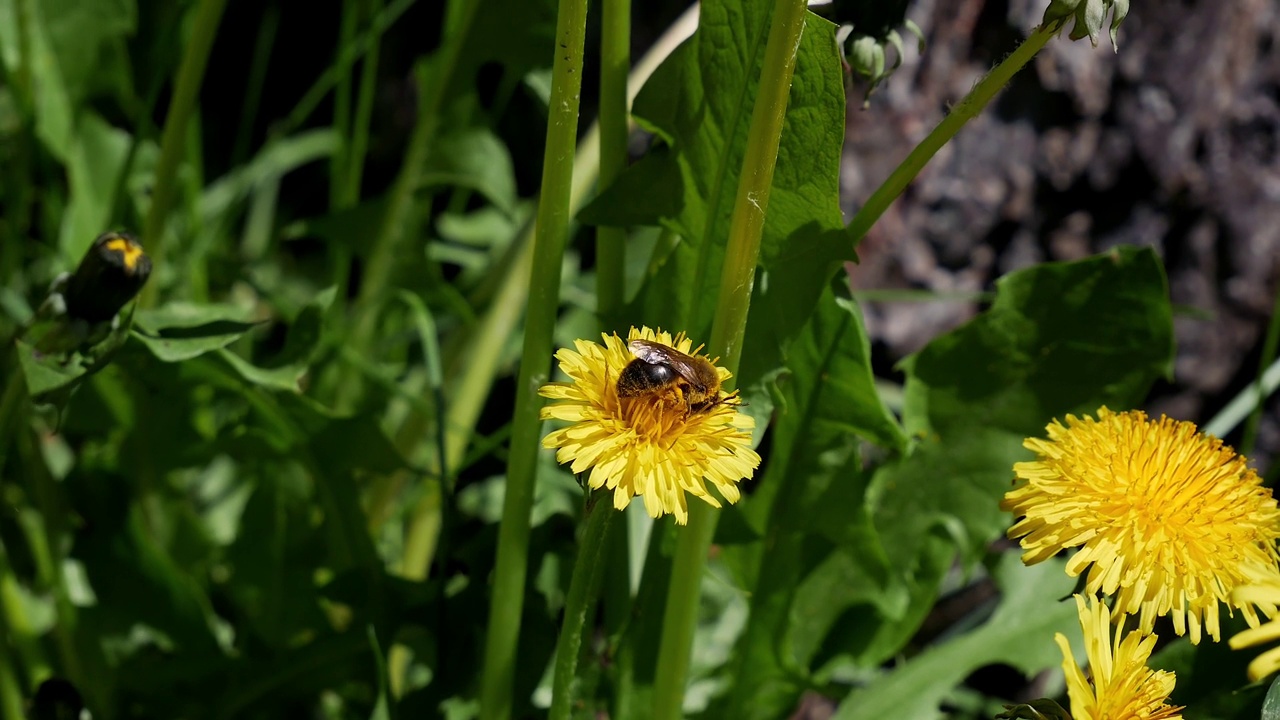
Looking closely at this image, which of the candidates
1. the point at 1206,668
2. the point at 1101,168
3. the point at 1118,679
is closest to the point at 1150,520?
the point at 1118,679

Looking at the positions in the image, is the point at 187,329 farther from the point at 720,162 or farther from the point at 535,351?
the point at 720,162

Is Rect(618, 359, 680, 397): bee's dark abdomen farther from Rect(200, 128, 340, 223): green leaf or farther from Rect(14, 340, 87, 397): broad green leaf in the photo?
Rect(200, 128, 340, 223): green leaf

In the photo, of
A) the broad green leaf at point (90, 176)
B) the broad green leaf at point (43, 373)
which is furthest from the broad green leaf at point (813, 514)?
the broad green leaf at point (90, 176)

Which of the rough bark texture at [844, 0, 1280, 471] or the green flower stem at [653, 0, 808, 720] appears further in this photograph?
the rough bark texture at [844, 0, 1280, 471]

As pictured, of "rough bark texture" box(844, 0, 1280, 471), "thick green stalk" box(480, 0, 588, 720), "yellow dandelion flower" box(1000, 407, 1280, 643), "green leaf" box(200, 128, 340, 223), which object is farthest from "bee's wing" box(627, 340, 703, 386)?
"green leaf" box(200, 128, 340, 223)

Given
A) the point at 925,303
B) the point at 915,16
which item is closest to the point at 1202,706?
the point at 925,303

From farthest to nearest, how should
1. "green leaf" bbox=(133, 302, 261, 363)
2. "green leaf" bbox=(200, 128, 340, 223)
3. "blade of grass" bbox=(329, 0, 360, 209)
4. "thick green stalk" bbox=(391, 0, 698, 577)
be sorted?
"green leaf" bbox=(200, 128, 340, 223) → "blade of grass" bbox=(329, 0, 360, 209) → "thick green stalk" bbox=(391, 0, 698, 577) → "green leaf" bbox=(133, 302, 261, 363)

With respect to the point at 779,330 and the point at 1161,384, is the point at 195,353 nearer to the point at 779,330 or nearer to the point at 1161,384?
the point at 779,330
